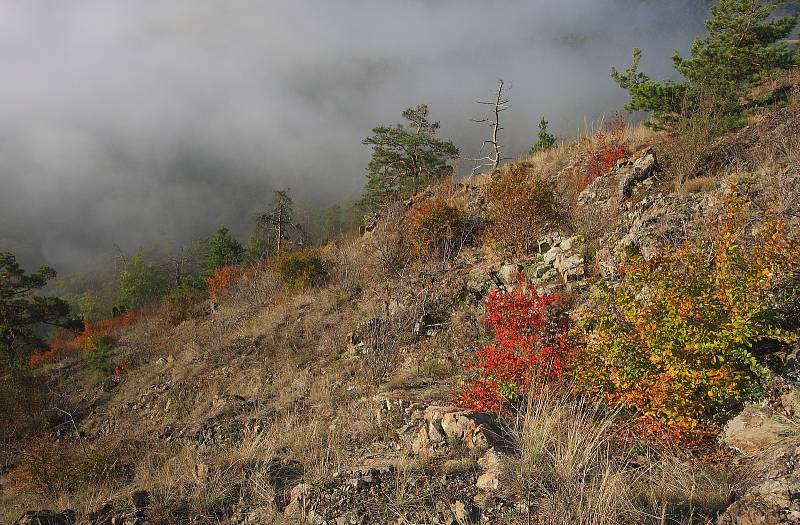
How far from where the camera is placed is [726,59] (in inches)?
433

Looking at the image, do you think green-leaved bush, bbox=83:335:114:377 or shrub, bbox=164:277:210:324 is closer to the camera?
green-leaved bush, bbox=83:335:114:377

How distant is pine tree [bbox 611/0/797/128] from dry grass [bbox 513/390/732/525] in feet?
31.7

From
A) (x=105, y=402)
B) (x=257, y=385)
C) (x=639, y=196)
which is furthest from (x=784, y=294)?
(x=105, y=402)

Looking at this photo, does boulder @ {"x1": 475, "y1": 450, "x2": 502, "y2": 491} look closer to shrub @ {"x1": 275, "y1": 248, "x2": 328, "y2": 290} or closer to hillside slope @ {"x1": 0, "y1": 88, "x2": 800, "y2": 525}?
hillside slope @ {"x1": 0, "y1": 88, "x2": 800, "y2": 525}

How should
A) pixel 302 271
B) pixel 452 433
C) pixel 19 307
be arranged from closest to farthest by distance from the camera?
pixel 452 433 < pixel 302 271 < pixel 19 307

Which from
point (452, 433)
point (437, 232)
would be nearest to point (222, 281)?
point (437, 232)

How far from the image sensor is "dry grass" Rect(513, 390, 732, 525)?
2637 millimetres

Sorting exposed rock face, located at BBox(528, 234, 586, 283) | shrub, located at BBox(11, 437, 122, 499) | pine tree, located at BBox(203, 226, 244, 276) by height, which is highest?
pine tree, located at BBox(203, 226, 244, 276)

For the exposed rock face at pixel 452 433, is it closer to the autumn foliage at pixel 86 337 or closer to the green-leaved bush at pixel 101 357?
the green-leaved bush at pixel 101 357

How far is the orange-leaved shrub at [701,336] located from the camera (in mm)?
3381

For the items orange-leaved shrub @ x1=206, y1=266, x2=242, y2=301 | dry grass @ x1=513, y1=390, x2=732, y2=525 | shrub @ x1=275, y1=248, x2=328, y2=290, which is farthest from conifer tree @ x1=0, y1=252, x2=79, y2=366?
dry grass @ x1=513, y1=390, x2=732, y2=525

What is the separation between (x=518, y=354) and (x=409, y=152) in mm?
17319

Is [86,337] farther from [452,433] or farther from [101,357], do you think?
[452,433]

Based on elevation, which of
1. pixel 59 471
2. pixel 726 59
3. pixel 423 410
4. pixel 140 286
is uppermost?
pixel 726 59
